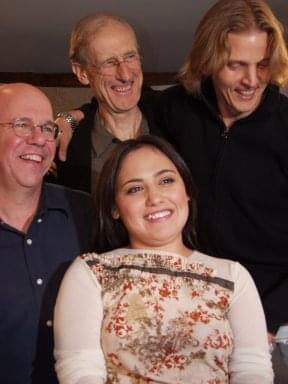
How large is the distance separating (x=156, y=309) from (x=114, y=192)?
369 millimetres

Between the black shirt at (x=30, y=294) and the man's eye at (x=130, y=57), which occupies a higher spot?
the man's eye at (x=130, y=57)

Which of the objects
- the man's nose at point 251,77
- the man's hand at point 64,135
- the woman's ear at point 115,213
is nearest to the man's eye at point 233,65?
the man's nose at point 251,77

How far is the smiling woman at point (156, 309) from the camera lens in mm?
1333

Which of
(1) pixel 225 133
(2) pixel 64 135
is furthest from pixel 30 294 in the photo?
(1) pixel 225 133

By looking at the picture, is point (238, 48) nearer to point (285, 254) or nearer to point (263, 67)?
point (263, 67)

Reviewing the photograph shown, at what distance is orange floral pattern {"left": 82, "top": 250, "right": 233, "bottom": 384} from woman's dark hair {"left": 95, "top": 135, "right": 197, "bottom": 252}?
214 mm

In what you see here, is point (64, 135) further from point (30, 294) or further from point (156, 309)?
point (156, 309)

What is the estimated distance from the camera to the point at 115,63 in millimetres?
2033

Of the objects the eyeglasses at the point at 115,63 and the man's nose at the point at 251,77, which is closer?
the man's nose at the point at 251,77

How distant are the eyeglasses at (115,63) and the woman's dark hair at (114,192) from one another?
51 centimetres

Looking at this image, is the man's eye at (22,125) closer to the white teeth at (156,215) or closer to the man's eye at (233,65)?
the white teeth at (156,215)

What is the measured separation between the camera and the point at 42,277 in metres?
1.65

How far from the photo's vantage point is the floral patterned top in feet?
4.36

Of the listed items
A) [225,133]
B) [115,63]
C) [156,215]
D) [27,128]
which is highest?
[115,63]
